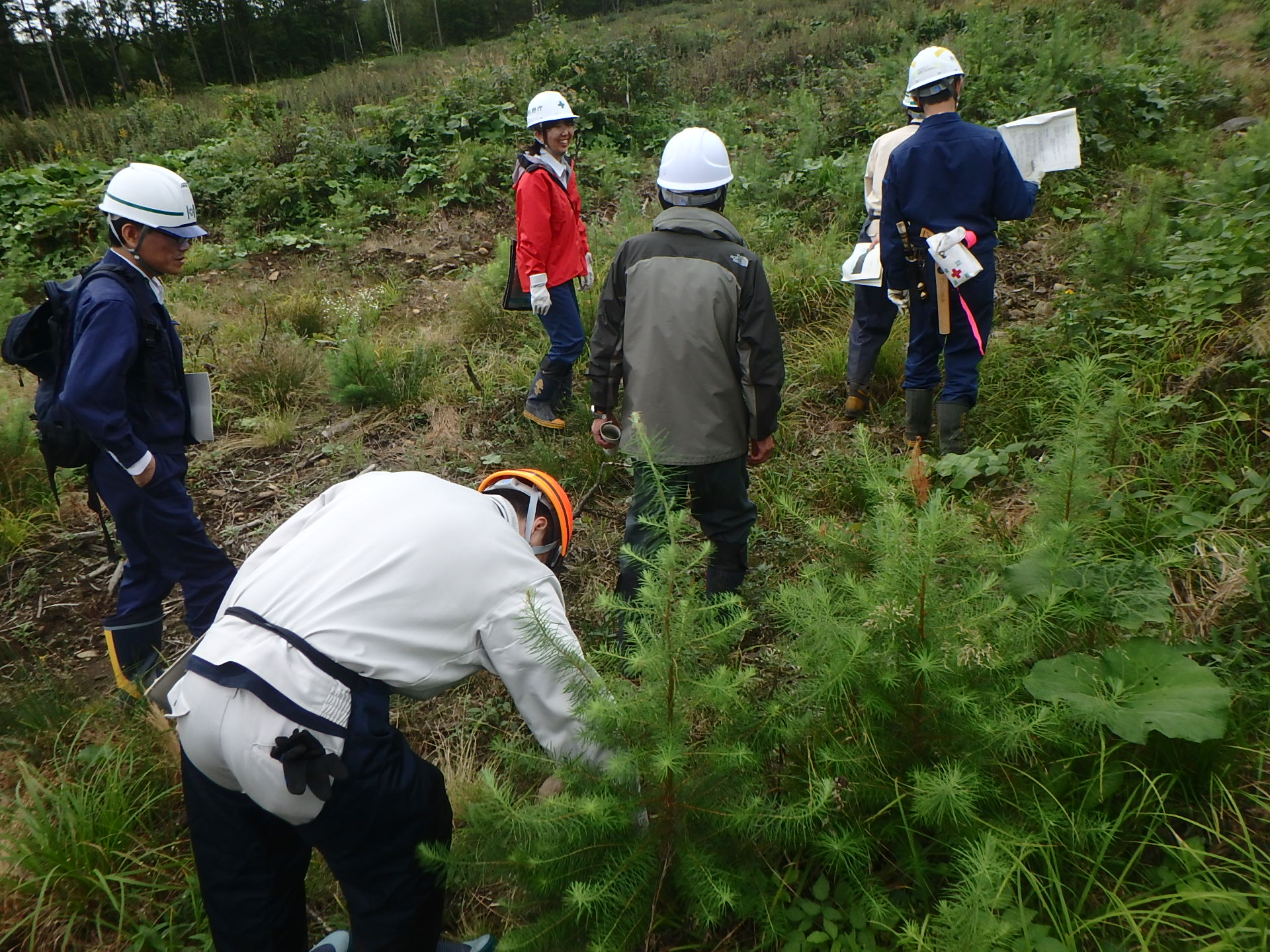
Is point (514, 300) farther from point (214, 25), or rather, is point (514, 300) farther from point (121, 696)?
point (214, 25)

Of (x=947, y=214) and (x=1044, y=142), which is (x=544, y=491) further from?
(x=1044, y=142)

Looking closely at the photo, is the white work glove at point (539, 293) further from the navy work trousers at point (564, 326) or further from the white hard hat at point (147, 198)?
the white hard hat at point (147, 198)

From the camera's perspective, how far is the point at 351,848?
2014 millimetres

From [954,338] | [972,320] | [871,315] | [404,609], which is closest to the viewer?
[404,609]

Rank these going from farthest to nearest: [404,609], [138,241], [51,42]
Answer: [51,42]
[138,241]
[404,609]

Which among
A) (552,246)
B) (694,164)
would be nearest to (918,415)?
(694,164)

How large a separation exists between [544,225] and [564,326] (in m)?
0.63

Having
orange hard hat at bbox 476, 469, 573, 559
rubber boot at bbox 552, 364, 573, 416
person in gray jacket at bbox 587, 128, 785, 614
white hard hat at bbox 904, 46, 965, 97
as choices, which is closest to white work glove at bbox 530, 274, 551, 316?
rubber boot at bbox 552, 364, 573, 416

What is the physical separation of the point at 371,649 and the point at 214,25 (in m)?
45.7

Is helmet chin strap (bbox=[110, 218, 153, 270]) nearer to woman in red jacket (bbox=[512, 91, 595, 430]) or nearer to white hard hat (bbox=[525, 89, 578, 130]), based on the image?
woman in red jacket (bbox=[512, 91, 595, 430])

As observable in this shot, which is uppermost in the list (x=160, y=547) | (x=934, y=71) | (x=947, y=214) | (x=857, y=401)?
(x=934, y=71)

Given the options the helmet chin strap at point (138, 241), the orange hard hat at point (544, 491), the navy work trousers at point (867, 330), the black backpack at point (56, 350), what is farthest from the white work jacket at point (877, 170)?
the black backpack at point (56, 350)

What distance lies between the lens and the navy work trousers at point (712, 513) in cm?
319

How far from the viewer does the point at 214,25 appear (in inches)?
1470
